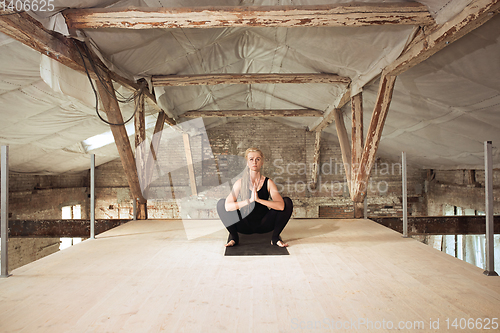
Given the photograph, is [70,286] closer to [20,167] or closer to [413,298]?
[413,298]

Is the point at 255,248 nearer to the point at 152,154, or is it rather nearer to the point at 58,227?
the point at 152,154

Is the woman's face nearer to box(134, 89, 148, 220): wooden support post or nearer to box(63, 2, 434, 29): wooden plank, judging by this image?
box(63, 2, 434, 29): wooden plank

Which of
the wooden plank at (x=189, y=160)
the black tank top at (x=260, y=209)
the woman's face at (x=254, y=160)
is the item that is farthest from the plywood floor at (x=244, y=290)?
the wooden plank at (x=189, y=160)

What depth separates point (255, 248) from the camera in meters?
2.72

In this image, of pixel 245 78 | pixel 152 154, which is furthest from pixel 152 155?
pixel 245 78

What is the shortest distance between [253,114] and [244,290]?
5795mm

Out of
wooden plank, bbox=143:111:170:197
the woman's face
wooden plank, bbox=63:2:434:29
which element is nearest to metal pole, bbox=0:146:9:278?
wooden plank, bbox=63:2:434:29

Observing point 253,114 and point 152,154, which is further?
point 253,114

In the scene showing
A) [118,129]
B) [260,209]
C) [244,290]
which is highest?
[118,129]

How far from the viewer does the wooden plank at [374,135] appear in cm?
360

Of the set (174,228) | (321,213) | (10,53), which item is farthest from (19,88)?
(321,213)

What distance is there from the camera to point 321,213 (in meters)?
9.09

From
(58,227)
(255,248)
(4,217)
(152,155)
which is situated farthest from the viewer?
(152,155)

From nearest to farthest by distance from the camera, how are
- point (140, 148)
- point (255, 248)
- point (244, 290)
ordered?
point (244, 290) → point (255, 248) → point (140, 148)
